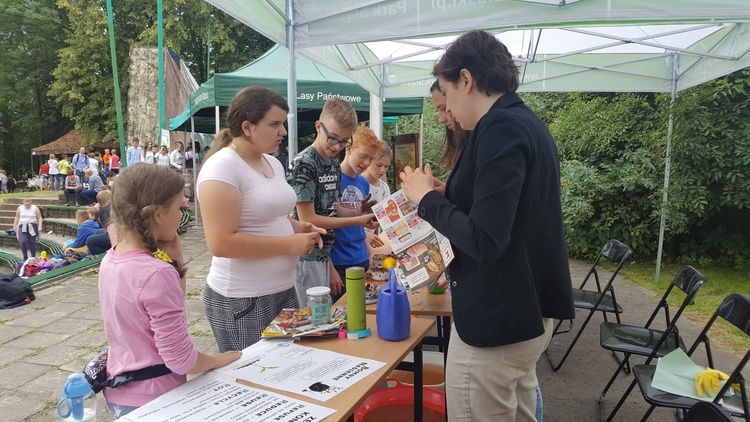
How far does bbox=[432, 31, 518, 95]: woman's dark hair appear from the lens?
123cm

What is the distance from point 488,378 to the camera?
125cm

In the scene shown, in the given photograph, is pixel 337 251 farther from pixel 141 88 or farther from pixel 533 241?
pixel 141 88

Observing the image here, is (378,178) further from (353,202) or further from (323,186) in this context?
(323,186)

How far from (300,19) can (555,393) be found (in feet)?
9.67

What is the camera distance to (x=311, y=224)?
2.02 m

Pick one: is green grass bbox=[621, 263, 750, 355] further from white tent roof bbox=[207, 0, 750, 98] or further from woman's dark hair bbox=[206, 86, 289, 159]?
woman's dark hair bbox=[206, 86, 289, 159]

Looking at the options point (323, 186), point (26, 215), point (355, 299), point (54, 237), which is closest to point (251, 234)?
point (355, 299)

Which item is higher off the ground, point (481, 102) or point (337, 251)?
point (481, 102)

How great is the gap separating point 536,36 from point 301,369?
4335 mm

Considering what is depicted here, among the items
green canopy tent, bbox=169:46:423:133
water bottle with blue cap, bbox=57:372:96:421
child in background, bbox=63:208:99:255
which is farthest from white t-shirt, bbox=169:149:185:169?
water bottle with blue cap, bbox=57:372:96:421

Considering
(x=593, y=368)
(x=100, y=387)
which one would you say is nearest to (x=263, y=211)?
(x=100, y=387)

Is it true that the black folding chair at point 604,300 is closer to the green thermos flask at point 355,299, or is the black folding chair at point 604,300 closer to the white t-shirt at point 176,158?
the green thermos flask at point 355,299

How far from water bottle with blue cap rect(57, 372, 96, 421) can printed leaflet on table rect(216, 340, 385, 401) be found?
13.4 inches

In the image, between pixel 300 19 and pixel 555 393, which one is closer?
pixel 300 19
